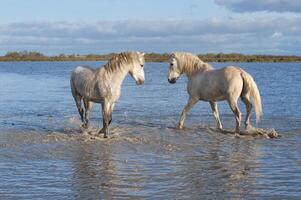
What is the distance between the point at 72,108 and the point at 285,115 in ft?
Answer: 23.9

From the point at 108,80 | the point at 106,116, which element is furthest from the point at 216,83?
the point at 106,116

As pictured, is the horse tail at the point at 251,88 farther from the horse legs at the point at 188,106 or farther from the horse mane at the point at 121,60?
the horse mane at the point at 121,60

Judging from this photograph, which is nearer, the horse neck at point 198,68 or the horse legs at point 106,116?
the horse legs at point 106,116

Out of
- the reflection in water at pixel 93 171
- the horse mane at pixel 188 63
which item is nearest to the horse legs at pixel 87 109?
the reflection in water at pixel 93 171

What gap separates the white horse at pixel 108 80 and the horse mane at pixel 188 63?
1.58 m

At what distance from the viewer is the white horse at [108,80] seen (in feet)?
38.2

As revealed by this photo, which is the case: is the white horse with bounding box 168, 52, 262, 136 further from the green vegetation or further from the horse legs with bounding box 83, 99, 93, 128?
the green vegetation

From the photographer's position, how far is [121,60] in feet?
39.3

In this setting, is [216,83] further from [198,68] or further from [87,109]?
[87,109]

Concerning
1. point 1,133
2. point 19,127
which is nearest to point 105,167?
point 1,133

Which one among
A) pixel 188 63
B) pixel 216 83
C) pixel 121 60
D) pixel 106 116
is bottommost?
pixel 106 116

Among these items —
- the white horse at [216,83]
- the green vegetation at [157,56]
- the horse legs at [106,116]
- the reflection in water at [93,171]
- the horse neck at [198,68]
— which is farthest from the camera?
the green vegetation at [157,56]

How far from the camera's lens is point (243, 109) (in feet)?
57.1

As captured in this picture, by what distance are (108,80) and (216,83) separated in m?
2.55
